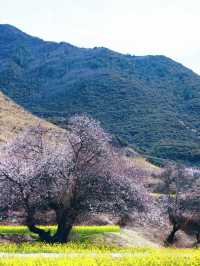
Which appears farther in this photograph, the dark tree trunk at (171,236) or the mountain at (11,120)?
the mountain at (11,120)

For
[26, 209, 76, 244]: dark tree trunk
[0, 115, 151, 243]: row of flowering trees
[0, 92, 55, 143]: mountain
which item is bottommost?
[26, 209, 76, 244]: dark tree trunk

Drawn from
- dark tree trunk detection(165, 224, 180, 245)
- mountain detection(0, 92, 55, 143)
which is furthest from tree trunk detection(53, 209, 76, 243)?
mountain detection(0, 92, 55, 143)

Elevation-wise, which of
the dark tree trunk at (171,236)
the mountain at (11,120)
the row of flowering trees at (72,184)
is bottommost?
the dark tree trunk at (171,236)

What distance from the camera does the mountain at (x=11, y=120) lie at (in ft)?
333

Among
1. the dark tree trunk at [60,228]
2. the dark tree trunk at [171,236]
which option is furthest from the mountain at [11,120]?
the dark tree trunk at [60,228]

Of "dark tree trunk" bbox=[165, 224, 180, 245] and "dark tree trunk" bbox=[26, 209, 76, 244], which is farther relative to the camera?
"dark tree trunk" bbox=[165, 224, 180, 245]

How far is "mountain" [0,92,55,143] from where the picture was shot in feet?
333

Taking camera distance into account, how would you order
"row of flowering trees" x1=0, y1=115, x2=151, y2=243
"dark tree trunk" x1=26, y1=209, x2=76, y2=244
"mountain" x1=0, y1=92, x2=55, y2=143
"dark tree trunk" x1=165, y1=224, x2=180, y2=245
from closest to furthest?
1. "row of flowering trees" x1=0, y1=115, x2=151, y2=243
2. "dark tree trunk" x1=26, y1=209, x2=76, y2=244
3. "dark tree trunk" x1=165, y1=224, x2=180, y2=245
4. "mountain" x1=0, y1=92, x2=55, y2=143

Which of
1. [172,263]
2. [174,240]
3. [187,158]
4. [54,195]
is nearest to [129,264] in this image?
[172,263]

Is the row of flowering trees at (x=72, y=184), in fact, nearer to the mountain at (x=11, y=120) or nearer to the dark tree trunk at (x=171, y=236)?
the dark tree trunk at (x=171, y=236)

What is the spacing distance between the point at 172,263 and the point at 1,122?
90.8m

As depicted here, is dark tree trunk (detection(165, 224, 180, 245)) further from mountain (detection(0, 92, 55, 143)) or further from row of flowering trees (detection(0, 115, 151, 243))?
mountain (detection(0, 92, 55, 143))

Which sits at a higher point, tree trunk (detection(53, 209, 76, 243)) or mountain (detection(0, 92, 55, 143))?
mountain (detection(0, 92, 55, 143))

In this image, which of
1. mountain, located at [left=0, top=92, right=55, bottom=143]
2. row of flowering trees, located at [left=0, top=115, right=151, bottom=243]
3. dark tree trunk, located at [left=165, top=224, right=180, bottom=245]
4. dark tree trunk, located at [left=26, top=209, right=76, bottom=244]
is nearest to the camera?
row of flowering trees, located at [left=0, top=115, right=151, bottom=243]
